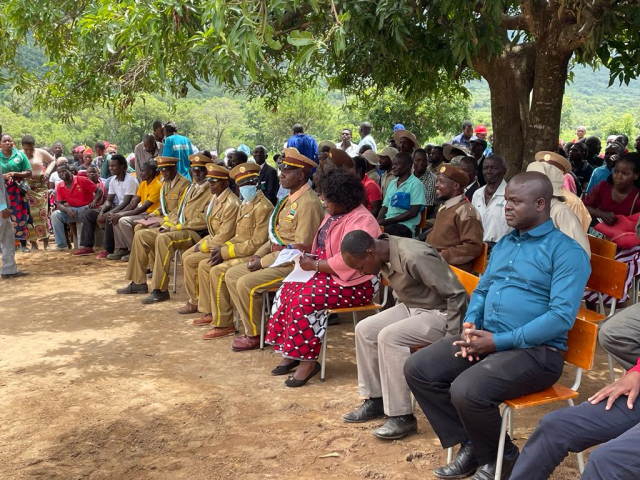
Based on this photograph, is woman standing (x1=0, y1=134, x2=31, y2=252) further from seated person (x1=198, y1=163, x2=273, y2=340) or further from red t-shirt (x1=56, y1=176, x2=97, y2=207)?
seated person (x1=198, y1=163, x2=273, y2=340)

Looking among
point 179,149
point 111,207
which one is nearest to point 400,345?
point 179,149

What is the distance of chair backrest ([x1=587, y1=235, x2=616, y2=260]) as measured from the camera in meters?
Answer: 5.09

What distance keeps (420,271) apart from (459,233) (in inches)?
52.4

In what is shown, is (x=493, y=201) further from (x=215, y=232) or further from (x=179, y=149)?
(x=179, y=149)

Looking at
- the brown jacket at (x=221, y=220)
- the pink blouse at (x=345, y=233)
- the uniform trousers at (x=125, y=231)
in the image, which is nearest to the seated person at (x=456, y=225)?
the pink blouse at (x=345, y=233)

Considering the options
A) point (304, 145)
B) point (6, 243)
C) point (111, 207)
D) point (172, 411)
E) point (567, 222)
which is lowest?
point (172, 411)

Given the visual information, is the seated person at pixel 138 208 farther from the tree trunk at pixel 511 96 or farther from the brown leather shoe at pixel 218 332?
the tree trunk at pixel 511 96

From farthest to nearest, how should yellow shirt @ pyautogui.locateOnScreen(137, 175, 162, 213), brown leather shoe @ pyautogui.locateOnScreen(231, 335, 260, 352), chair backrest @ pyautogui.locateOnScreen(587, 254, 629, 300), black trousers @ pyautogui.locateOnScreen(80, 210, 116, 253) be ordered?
black trousers @ pyautogui.locateOnScreen(80, 210, 116, 253) → yellow shirt @ pyautogui.locateOnScreen(137, 175, 162, 213) → brown leather shoe @ pyautogui.locateOnScreen(231, 335, 260, 352) → chair backrest @ pyautogui.locateOnScreen(587, 254, 629, 300)

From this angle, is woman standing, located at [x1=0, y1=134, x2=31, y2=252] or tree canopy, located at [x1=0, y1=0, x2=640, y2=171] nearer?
tree canopy, located at [x1=0, y1=0, x2=640, y2=171]

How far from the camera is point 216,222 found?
278 inches

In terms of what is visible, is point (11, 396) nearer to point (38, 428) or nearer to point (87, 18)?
point (38, 428)

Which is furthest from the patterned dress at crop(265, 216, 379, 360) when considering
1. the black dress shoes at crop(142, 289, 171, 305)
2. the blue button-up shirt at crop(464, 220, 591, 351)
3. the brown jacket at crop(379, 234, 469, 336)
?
the black dress shoes at crop(142, 289, 171, 305)

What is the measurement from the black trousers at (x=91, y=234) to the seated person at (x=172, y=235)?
2636mm

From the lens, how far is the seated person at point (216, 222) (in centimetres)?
691
